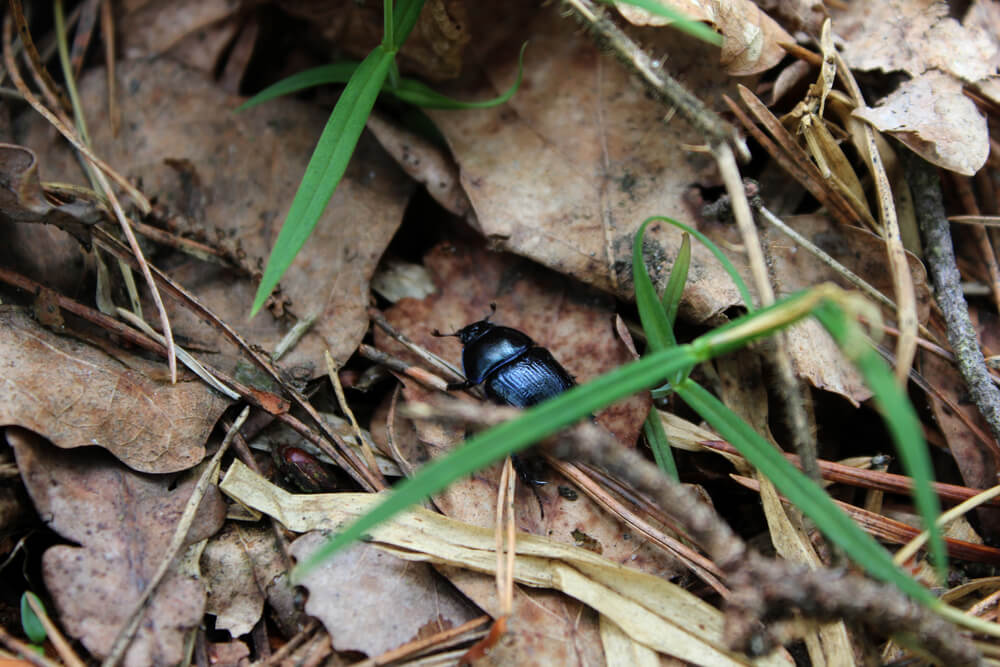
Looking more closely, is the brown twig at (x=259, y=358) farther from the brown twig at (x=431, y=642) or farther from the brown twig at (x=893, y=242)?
the brown twig at (x=893, y=242)

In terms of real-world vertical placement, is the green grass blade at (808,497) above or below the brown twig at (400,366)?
above

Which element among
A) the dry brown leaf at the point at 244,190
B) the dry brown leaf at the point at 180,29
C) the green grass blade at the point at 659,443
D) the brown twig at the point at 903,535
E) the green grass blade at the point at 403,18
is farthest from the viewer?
the dry brown leaf at the point at 180,29

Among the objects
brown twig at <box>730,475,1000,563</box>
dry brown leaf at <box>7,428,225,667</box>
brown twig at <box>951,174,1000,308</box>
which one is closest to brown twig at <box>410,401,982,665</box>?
brown twig at <box>730,475,1000,563</box>

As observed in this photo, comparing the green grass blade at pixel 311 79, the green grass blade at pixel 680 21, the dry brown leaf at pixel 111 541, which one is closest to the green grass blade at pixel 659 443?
the green grass blade at pixel 680 21

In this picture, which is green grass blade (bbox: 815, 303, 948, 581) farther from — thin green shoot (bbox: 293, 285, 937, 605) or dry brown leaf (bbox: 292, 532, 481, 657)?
dry brown leaf (bbox: 292, 532, 481, 657)

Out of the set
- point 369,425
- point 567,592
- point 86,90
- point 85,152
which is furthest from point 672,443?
point 86,90

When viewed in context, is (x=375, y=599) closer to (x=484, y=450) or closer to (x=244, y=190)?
(x=484, y=450)

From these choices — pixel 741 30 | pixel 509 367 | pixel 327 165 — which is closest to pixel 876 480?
pixel 509 367
